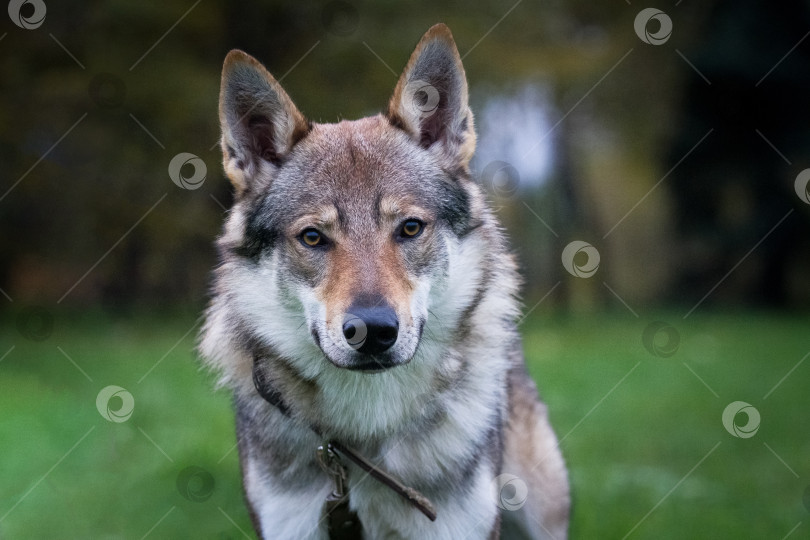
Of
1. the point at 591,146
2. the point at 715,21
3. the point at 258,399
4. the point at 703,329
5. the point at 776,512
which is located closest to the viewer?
the point at 258,399

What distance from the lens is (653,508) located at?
4.68 meters

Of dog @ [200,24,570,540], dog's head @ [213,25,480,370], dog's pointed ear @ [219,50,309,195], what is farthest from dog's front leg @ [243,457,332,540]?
dog's pointed ear @ [219,50,309,195]

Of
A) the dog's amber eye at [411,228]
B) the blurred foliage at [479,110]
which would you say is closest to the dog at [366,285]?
the dog's amber eye at [411,228]

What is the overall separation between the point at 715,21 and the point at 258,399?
12939mm

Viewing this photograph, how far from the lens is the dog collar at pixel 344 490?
296 centimetres

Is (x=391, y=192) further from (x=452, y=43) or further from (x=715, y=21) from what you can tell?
(x=715, y=21)

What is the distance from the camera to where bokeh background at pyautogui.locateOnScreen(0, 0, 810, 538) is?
592cm

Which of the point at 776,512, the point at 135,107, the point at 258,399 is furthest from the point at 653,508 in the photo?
the point at 135,107

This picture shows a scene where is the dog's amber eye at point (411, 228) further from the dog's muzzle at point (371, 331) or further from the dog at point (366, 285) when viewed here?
the dog's muzzle at point (371, 331)

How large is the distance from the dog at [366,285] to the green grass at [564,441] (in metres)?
0.73

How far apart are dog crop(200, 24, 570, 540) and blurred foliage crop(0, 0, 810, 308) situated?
8.26m

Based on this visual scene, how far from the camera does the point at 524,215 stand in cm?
1448

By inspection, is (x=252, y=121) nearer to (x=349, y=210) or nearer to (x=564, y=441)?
(x=349, y=210)

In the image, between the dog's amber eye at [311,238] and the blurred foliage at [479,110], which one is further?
the blurred foliage at [479,110]
